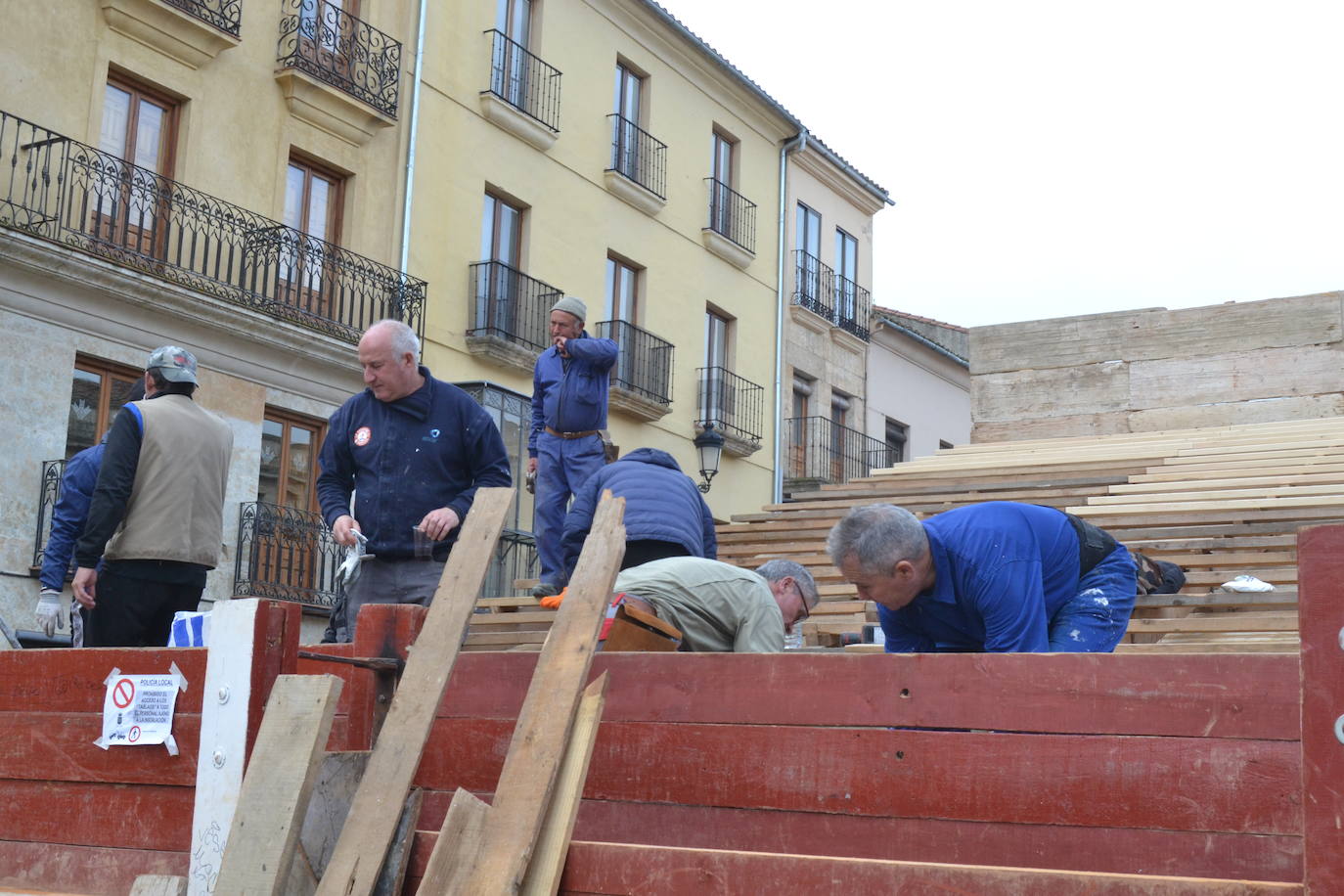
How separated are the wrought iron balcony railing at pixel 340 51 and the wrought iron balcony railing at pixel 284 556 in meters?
5.00

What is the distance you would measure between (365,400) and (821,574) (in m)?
3.64

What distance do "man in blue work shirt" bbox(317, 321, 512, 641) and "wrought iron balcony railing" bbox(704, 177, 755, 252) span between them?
1962 cm

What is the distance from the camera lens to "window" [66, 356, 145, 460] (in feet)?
49.8

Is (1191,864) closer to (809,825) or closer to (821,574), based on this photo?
(809,825)

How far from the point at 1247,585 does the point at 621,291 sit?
16894mm

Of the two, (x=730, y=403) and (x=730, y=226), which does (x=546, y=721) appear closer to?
(x=730, y=403)

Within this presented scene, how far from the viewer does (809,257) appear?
28.1 m

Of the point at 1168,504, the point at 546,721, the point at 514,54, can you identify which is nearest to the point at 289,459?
the point at 514,54

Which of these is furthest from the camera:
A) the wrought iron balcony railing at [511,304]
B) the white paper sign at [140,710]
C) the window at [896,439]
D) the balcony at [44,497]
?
the window at [896,439]

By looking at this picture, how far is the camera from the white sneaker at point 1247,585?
275 inches

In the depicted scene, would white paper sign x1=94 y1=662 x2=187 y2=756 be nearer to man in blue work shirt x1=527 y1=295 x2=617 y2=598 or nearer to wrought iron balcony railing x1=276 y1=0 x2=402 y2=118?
man in blue work shirt x1=527 y1=295 x2=617 y2=598

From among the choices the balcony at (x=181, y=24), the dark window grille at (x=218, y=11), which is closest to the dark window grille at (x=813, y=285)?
the dark window grille at (x=218, y=11)

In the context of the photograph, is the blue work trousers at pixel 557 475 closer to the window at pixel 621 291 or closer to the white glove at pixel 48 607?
the white glove at pixel 48 607

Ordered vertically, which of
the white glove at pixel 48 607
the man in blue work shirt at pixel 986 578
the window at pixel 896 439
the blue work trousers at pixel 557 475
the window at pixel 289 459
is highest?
the window at pixel 896 439
